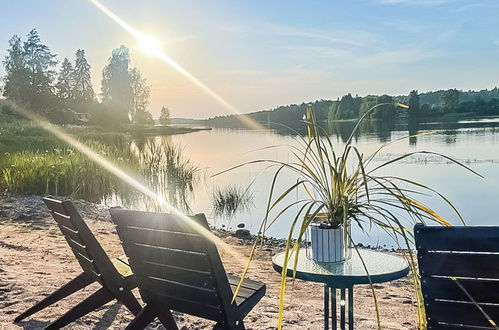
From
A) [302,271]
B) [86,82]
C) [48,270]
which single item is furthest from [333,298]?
[86,82]

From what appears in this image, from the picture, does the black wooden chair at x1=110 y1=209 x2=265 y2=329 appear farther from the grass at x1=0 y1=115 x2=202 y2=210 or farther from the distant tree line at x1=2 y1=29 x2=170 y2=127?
the distant tree line at x1=2 y1=29 x2=170 y2=127

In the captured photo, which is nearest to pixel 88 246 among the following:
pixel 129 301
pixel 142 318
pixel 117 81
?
pixel 129 301

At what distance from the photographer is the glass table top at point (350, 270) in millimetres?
2158

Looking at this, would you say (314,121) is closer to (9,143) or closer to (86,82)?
(9,143)

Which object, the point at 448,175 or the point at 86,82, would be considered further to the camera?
the point at 86,82

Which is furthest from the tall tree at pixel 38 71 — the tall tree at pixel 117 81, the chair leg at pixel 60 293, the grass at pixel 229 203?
the chair leg at pixel 60 293

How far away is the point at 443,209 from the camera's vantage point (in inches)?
427

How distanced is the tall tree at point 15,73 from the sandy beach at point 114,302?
47.8 meters

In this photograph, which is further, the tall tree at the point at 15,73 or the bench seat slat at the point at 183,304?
the tall tree at the point at 15,73

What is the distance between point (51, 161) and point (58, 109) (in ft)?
138

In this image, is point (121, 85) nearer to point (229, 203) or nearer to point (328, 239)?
point (229, 203)

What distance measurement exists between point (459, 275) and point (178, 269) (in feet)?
3.97

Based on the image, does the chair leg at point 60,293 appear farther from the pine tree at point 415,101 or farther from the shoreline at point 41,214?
the pine tree at point 415,101

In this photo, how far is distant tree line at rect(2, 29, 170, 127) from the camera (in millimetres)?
48688
